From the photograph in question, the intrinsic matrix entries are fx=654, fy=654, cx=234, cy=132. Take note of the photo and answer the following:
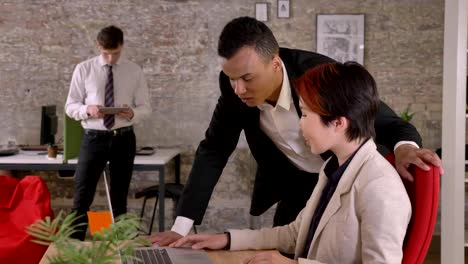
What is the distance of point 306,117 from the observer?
160 centimetres

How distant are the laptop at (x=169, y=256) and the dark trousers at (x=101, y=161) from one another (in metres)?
3.15

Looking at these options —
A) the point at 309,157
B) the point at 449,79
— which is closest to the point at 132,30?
the point at 449,79

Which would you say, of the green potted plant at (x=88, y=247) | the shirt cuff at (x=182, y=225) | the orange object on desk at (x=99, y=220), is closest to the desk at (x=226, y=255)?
the shirt cuff at (x=182, y=225)

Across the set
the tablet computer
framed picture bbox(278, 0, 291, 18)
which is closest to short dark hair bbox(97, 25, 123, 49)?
the tablet computer

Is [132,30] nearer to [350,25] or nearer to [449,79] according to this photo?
[350,25]

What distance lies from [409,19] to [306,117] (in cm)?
441

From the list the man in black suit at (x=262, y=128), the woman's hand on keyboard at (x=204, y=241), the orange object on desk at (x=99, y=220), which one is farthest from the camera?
the man in black suit at (x=262, y=128)

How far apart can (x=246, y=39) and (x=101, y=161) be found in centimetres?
306

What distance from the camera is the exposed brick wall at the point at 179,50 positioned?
569 cm

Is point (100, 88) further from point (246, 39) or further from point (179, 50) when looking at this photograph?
point (246, 39)

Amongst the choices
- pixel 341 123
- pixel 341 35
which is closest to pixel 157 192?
pixel 341 35

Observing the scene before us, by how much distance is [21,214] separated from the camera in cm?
287

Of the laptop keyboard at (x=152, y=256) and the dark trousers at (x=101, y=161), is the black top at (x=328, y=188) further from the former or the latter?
the dark trousers at (x=101, y=161)

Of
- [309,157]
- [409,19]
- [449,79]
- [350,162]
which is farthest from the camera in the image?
[409,19]
